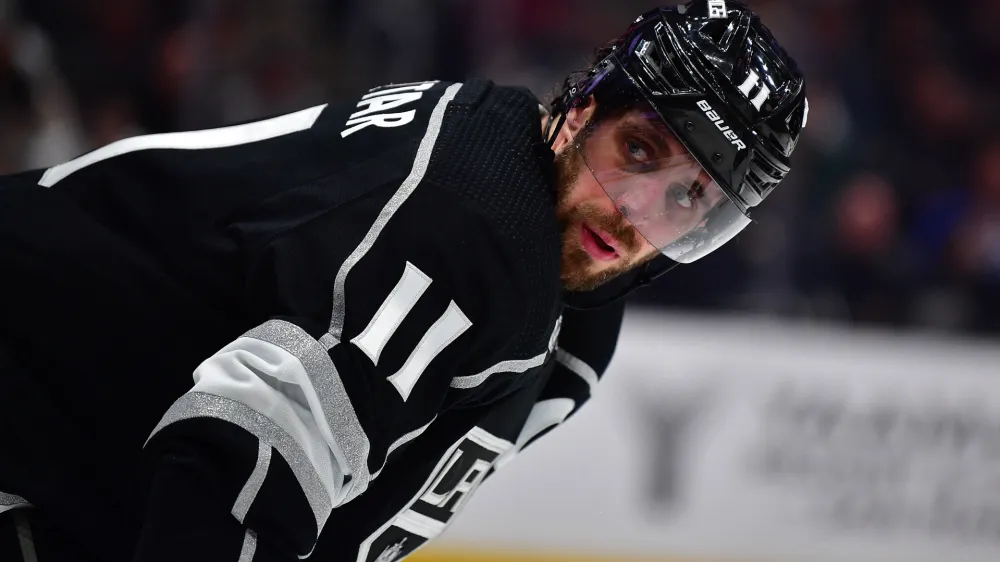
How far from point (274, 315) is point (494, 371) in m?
0.32

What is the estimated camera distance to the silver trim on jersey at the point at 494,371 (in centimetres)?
147

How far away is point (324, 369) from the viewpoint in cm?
127

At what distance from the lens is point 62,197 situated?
154 centimetres

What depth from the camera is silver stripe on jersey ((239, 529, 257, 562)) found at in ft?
4.10

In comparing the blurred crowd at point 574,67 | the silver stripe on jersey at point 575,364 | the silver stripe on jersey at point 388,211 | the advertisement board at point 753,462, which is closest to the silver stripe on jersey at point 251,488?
the silver stripe on jersey at point 388,211

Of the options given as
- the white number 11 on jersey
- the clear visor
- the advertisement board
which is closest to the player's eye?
the clear visor

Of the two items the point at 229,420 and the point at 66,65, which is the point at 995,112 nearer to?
the point at 66,65

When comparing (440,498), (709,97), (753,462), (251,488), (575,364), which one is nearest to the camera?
(251,488)

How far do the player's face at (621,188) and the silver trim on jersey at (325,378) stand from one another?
49 centimetres

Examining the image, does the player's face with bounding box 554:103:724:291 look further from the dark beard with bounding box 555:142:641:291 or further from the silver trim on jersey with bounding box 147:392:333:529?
the silver trim on jersey with bounding box 147:392:333:529

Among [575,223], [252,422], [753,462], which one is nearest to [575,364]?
[575,223]

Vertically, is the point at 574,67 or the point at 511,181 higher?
the point at 511,181

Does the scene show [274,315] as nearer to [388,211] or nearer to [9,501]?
[388,211]

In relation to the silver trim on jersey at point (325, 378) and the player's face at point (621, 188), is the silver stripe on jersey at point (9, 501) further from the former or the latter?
the player's face at point (621, 188)
